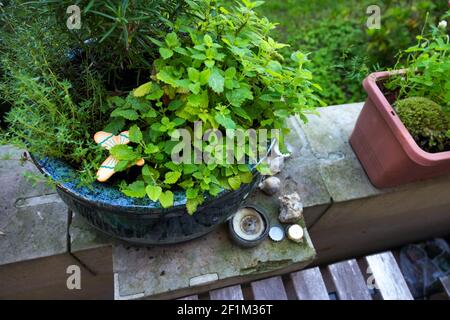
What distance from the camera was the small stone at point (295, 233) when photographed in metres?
1.49

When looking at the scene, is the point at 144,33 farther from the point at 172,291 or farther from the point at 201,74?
the point at 172,291

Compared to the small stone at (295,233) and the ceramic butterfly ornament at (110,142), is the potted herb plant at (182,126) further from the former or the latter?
the small stone at (295,233)

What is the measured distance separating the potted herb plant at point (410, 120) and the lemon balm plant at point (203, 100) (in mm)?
483

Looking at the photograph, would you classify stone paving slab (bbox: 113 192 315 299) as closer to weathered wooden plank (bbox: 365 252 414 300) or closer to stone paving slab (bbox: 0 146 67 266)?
stone paving slab (bbox: 0 146 67 266)

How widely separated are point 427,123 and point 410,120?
62 millimetres

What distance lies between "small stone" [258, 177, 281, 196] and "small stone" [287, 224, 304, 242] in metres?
0.17

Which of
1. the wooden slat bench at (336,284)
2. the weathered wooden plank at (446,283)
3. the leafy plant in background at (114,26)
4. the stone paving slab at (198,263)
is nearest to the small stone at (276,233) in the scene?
the stone paving slab at (198,263)

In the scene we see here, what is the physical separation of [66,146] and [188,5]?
54cm

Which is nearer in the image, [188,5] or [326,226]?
[188,5]

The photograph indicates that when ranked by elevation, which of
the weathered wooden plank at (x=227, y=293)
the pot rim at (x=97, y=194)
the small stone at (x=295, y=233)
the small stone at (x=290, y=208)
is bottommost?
the weathered wooden plank at (x=227, y=293)

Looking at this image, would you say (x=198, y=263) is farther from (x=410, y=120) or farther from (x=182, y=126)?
(x=410, y=120)

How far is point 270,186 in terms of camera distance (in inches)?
61.9

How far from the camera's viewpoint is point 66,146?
3.63 feet
